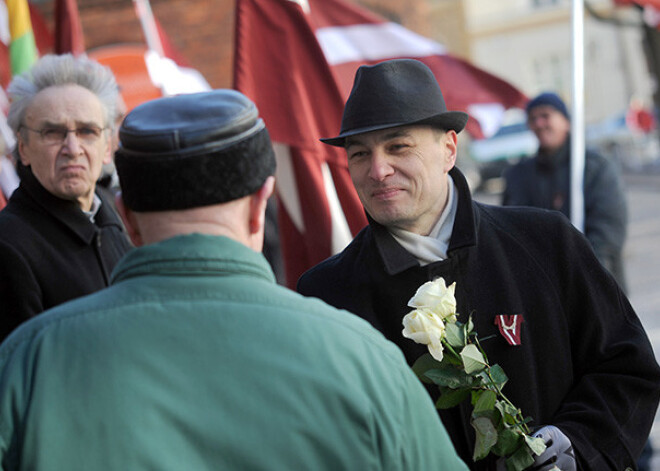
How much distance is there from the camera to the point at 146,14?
21.6ft

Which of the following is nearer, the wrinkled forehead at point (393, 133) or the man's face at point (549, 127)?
the wrinkled forehead at point (393, 133)

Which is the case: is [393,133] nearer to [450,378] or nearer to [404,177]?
[404,177]

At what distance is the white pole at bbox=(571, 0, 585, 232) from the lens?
5684mm

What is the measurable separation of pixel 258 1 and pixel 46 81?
1896 millimetres

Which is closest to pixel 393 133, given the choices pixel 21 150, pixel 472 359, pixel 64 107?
pixel 472 359

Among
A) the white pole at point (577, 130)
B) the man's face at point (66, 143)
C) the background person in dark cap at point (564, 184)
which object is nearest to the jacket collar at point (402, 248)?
the man's face at point (66, 143)

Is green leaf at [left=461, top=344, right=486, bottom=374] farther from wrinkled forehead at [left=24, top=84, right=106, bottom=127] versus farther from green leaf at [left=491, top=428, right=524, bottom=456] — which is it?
wrinkled forehead at [left=24, top=84, right=106, bottom=127]

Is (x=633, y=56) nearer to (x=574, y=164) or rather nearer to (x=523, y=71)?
(x=523, y=71)

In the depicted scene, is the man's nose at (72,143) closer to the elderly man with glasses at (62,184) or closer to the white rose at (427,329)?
the elderly man with glasses at (62,184)

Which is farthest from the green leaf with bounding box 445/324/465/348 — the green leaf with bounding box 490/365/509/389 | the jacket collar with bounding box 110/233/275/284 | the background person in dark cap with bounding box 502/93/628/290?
the background person in dark cap with bounding box 502/93/628/290

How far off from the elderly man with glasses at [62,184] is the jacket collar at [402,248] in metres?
1.14

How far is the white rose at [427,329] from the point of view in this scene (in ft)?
7.47

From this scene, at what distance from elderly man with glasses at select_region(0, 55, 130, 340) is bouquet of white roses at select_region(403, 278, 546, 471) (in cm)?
142

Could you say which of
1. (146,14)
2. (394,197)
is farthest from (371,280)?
(146,14)
